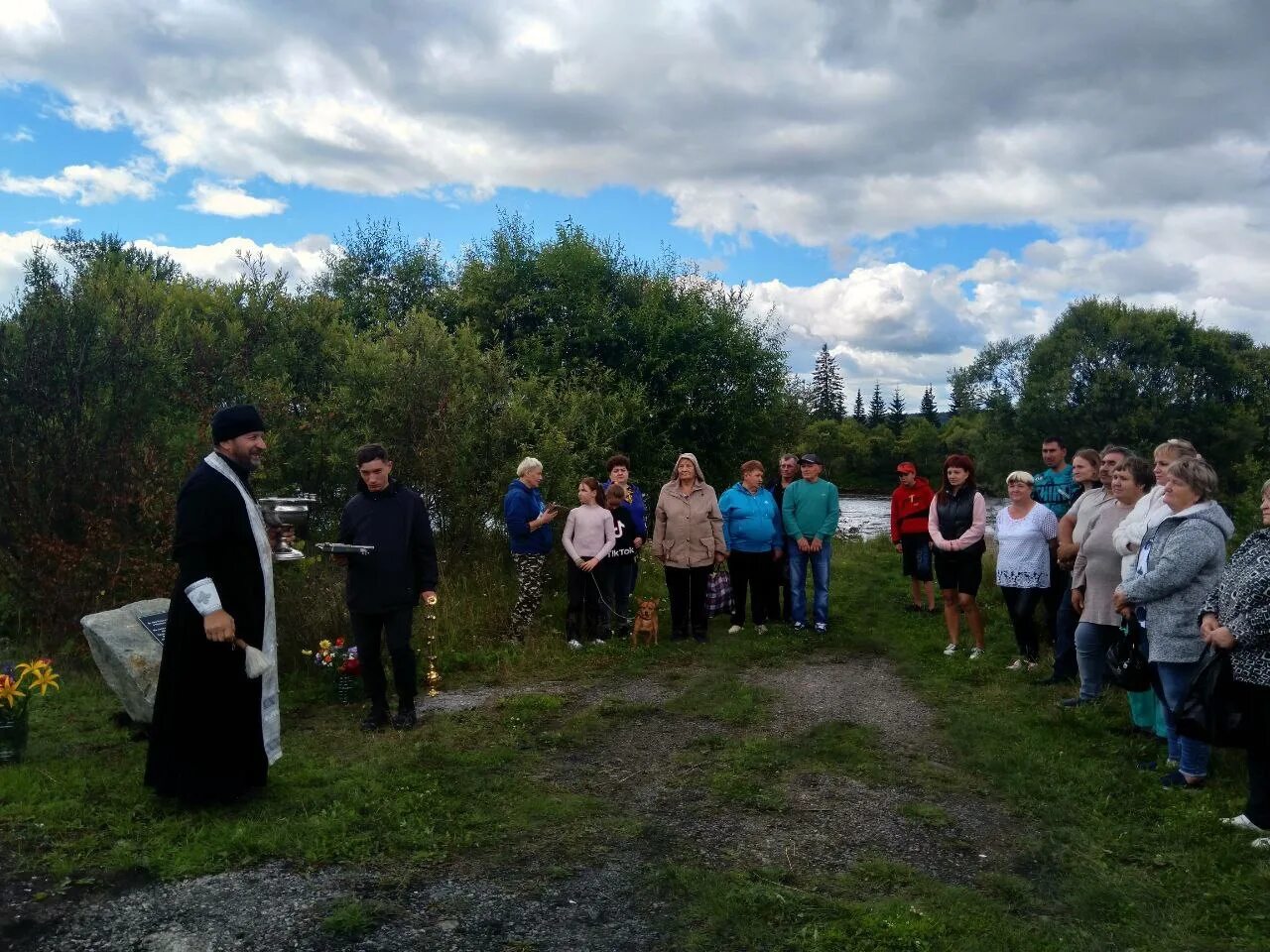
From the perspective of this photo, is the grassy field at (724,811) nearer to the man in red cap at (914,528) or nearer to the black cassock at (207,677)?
the black cassock at (207,677)

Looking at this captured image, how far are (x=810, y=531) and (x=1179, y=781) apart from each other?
196 inches

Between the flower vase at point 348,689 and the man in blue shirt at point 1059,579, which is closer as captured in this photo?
the flower vase at point 348,689

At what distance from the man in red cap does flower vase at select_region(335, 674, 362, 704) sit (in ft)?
21.7

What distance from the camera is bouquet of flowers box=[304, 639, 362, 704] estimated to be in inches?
286

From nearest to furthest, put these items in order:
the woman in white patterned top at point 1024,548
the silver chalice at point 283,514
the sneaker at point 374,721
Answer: the silver chalice at point 283,514 → the sneaker at point 374,721 → the woman in white patterned top at point 1024,548

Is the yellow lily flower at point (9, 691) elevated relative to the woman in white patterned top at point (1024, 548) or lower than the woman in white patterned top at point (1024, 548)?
lower

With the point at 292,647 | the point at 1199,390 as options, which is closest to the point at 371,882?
the point at 292,647

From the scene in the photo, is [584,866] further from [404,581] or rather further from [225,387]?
[225,387]

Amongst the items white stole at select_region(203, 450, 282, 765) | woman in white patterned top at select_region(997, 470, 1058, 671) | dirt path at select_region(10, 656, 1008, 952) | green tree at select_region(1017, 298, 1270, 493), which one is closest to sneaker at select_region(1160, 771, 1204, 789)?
dirt path at select_region(10, 656, 1008, 952)

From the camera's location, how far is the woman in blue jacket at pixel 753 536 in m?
10.1

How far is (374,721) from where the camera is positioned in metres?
6.50

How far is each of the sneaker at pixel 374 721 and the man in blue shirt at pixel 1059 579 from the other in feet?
16.9

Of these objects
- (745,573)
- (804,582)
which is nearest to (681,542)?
(745,573)

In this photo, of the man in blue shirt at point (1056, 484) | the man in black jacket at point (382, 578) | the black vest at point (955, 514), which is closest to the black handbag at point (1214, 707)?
the black vest at point (955, 514)
